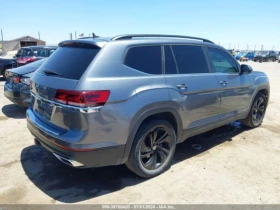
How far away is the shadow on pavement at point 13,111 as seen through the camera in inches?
235

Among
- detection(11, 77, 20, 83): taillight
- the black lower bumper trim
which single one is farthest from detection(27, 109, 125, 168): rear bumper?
detection(11, 77, 20, 83): taillight

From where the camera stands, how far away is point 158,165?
341 centimetres

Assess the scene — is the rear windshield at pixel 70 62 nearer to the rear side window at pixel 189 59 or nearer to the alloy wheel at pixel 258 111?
the rear side window at pixel 189 59

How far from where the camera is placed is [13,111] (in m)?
6.41

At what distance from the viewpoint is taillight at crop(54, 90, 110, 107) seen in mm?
2471

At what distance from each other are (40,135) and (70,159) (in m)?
0.67

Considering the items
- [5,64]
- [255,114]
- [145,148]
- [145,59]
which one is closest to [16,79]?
[145,59]

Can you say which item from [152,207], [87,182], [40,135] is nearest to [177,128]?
[152,207]

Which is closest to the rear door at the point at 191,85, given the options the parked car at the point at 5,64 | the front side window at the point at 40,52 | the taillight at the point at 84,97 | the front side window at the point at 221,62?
the front side window at the point at 221,62

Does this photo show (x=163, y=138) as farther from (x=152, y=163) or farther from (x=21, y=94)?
(x=21, y=94)

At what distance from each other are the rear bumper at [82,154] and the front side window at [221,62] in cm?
237

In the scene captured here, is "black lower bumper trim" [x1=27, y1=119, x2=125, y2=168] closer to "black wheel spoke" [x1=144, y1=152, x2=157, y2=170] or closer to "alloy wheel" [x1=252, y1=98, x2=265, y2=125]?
"black wheel spoke" [x1=144, y1=152, x2=157, y2=170]

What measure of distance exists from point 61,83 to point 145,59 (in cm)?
110

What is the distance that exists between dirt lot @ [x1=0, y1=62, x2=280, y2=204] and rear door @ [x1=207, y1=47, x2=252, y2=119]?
0.71 m
